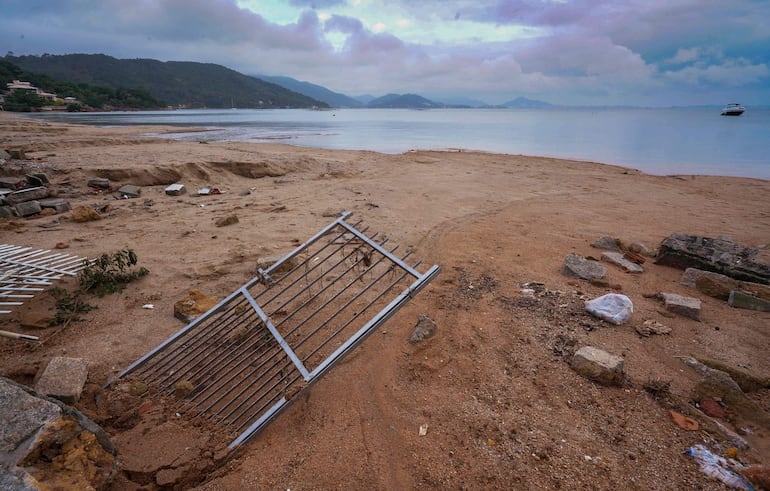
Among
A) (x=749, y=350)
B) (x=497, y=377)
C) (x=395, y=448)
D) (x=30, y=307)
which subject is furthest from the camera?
(x=30, y=307)

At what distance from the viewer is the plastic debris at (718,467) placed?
2.25m

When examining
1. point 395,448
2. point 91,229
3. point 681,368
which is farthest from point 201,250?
point 681,368

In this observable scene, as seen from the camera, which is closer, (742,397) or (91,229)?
(742,397)

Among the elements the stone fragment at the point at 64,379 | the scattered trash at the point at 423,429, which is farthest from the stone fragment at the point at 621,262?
the stone fragment at the point at 64,379

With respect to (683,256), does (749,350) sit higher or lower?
lower

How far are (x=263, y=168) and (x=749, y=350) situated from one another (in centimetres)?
1269

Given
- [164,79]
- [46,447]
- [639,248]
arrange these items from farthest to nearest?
[164,79]
[639,248]
[46,447]

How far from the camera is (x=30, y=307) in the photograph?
13.1 ft

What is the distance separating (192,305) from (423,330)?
2641 mm

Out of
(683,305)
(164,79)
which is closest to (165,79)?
(164,79)

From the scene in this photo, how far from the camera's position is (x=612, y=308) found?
402 cm

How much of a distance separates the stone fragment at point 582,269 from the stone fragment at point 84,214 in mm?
8797

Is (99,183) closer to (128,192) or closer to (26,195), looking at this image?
(128,192)

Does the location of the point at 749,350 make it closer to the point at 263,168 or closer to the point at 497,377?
the point at 497,377
